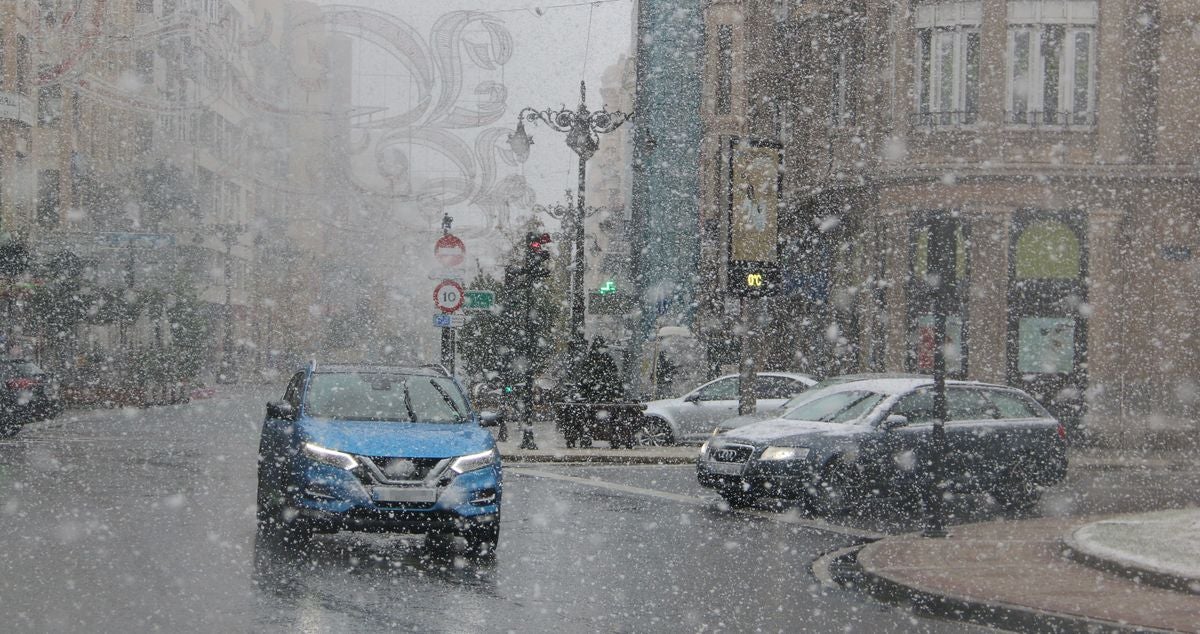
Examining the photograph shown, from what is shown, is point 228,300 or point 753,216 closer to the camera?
point 753,216

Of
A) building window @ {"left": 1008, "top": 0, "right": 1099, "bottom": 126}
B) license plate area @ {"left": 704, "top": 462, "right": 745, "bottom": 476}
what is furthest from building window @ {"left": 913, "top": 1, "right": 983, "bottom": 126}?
license plate area @ {"left": 704, "top": 462, "right": 745, "bottom": 476}

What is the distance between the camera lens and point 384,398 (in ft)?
41.8

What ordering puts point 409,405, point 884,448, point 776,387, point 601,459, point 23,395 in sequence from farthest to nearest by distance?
1. point 776,387
2. point 23,395
3. point 601,459
4. point 884,448
5. point 409,405

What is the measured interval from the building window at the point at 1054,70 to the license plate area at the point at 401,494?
22.3 m

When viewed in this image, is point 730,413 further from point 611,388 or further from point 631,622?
point 631,622

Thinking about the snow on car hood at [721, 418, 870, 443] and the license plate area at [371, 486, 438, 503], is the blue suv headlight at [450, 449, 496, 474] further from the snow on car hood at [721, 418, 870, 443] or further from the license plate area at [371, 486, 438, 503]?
the snow on car hood at [721, 418, 870, 443]

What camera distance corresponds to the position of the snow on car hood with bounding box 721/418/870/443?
52.7 feet

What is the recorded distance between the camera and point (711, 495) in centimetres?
1806

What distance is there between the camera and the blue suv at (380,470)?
11180mm

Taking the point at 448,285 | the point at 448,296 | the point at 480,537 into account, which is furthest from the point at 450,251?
the point at 480,537

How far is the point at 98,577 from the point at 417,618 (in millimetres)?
2629

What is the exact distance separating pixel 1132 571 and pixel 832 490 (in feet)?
18.0

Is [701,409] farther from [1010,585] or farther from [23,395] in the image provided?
[1010,585]

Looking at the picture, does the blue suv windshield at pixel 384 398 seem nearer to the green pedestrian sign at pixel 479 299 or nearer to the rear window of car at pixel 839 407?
the rear window of car at pixel 839 407
